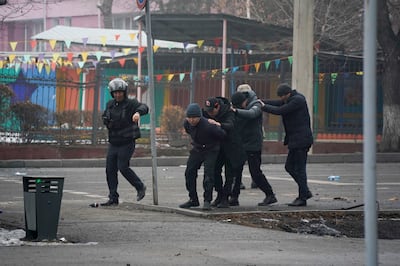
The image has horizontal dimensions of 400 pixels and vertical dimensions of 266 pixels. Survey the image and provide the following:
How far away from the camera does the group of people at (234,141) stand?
12297 mm

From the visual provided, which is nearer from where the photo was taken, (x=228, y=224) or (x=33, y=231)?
(x=33, y=231)

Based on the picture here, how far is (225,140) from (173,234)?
8.50 ft

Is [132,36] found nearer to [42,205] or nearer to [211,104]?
[211,104]

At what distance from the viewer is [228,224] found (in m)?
11.2

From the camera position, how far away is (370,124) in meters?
4.93

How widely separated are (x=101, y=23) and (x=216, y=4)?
529 inches

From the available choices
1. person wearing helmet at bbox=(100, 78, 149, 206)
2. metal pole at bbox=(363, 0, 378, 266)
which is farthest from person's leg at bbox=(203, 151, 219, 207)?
metal pole at bbox=(363, 0, 378, 266)

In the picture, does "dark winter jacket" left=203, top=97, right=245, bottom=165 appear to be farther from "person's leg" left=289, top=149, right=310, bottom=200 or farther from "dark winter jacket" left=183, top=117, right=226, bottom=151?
"person's leg" left=289, top=149, right=310, bottom=200

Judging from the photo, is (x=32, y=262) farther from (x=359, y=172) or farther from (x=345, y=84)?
(x=345, y=84)

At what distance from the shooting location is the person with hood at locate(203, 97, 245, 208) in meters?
12.4

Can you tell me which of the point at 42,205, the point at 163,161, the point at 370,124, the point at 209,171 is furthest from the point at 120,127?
the point at 163,161

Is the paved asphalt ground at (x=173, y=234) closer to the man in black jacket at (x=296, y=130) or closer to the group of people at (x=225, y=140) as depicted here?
the group of people at (x=225, y=140)

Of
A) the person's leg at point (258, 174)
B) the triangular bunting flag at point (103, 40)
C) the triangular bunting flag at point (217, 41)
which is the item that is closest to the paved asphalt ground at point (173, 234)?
the person's leg at point (258, 174)

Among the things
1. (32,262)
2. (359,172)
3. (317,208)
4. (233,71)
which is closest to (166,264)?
(32,262)
